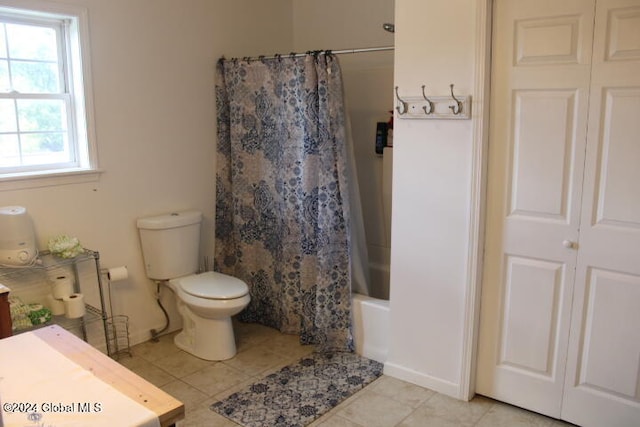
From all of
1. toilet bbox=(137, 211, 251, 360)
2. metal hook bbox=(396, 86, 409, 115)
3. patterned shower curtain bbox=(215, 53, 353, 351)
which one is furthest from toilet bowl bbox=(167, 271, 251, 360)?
metal hook bbox=(396, 86, 409, 115)

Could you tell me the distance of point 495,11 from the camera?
247cm

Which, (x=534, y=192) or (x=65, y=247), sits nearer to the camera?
(x=534, y=192)

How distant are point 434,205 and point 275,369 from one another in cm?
127

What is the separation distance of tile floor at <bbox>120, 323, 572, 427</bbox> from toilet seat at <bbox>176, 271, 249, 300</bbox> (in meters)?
0.41

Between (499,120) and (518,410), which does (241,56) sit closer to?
(499,120)

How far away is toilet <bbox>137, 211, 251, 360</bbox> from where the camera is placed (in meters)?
3.12

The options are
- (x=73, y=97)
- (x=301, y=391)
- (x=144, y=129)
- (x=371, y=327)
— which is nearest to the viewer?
(x=301, y=391)

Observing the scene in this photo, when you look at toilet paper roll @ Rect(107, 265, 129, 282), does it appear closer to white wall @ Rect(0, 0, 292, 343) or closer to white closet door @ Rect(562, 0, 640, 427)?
white wall @ Rect(0, 0, 292, 343)

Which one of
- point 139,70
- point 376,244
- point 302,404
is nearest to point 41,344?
point 302,404

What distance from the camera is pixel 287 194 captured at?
3.44m

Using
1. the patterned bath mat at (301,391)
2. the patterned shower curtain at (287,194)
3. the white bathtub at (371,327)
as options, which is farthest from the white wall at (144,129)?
the white bathtub at (371,327)

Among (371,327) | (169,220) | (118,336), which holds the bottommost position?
(118,336)

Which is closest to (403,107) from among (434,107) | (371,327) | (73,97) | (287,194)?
(434,107)

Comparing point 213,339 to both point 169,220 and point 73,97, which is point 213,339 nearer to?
point 169,220
